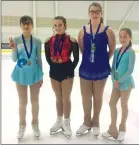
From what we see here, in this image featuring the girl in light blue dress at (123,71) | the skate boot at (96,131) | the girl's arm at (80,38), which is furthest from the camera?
the skate boot at (96,131)

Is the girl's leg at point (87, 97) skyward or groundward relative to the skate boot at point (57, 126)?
skyward

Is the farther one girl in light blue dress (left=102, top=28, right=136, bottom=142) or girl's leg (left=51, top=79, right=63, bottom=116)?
girl's leg (left=51, top=79, right=63, bottom=116)

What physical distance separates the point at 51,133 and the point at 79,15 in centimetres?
1003

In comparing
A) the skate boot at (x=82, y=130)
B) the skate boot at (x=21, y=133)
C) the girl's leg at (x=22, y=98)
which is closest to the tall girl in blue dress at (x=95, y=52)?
the skate boot at (x=82, y=130)

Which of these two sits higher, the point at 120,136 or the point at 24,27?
the point at 24,27

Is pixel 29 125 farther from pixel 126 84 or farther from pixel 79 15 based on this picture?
pixel 79 15

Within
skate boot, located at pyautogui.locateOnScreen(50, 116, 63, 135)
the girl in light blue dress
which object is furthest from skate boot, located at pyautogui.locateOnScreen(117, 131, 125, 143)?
skate boot, located at pyautogui.locateOnScreen(50, 116, 63, 135)

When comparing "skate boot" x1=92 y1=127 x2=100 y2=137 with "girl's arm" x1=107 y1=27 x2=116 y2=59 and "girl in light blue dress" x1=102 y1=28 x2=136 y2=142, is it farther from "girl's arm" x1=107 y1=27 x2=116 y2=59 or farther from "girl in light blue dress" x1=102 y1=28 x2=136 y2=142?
"girl's arm" x1=107 y1=27 x2=116 y2=59

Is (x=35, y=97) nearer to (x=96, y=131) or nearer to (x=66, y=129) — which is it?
(x=66, y=129)

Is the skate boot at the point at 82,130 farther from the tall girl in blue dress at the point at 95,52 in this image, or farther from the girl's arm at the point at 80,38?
the girl's arm at the point at 80,38

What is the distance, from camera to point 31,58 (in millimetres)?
2307

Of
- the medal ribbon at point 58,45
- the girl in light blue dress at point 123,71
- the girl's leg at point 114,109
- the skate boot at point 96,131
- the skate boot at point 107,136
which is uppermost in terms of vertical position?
the medal ribbon at point 58,45

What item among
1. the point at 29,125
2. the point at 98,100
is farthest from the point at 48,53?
the point at 29,125

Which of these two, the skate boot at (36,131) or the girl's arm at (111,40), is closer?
the girl's arm at (111,40)
